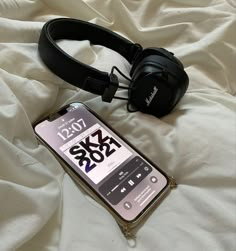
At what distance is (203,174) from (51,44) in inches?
10.4

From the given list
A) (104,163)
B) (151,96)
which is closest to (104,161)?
(104,163)

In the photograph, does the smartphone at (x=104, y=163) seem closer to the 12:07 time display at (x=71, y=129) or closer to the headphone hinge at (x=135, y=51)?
the 12:07 time display at (x=71, y=129)

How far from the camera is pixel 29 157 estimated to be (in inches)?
15.2

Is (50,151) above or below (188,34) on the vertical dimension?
below

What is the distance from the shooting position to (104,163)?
438mm

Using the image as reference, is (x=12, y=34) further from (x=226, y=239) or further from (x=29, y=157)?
(x=226, y=239)

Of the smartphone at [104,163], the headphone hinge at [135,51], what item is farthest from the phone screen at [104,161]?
the headphone hinge at [135,51]

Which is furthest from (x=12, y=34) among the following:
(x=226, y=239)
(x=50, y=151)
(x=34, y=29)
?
→ (x=226, y=239)

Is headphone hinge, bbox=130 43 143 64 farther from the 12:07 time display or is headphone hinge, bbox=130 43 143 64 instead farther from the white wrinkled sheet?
the 12:07 time display

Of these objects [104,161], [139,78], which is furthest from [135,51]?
[104,161]

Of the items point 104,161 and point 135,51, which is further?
point 135,51

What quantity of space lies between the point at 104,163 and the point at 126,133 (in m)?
0.06

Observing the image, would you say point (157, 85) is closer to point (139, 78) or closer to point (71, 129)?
point (139, 78)

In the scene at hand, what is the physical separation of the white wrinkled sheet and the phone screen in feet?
0.06
